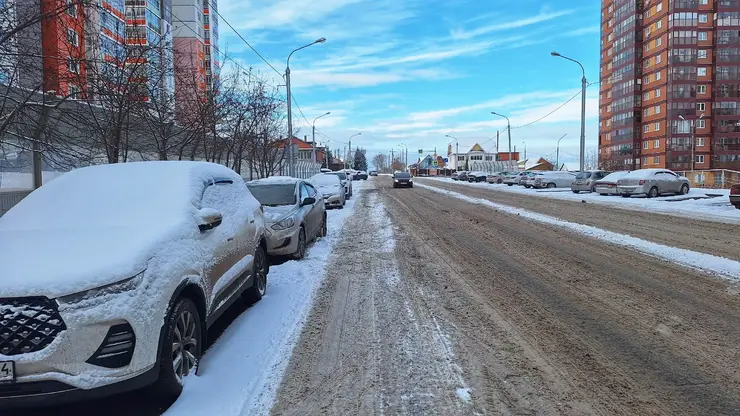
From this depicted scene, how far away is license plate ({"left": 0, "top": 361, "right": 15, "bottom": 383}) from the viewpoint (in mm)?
3051

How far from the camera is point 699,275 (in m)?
7.61

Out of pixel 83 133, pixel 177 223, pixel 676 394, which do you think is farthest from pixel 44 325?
pixel 83 133

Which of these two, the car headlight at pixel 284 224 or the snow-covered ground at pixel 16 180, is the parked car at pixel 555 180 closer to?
the car headlight at pixel 284 224

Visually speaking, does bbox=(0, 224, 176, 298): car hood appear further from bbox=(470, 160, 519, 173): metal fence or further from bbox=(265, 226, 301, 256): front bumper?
bbox=(470, 160, 519, 173): metal fence

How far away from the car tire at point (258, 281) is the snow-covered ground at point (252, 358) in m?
0.12

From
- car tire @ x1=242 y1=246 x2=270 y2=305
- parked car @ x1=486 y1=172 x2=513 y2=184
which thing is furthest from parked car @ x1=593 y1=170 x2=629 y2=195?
car tire @ x1=242 y1=246 x2=270 y2=305

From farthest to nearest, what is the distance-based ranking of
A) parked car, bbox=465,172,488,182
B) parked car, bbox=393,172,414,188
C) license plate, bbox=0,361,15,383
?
parked car, bbox=465,172,488,182, parked car, bbox=393,172,414,188, license plate, bbox=0,361,15,383

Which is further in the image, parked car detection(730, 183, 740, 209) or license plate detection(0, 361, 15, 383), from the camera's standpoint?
parked car detection(730, 183, 740, 209)

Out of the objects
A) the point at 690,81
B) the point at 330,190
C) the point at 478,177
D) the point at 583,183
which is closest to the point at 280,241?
the point at 330,190

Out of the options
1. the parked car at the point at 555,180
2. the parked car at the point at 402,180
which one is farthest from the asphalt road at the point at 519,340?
the parked car at the point at 402,180

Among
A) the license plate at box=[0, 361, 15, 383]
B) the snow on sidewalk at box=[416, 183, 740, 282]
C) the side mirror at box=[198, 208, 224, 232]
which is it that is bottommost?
the snow on sidewalk at box=[416, 183, 740, 282]

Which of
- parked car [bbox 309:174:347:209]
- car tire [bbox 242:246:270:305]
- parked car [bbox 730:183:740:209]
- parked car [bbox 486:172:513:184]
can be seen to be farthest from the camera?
parked car [bbox 486:172:513:184]

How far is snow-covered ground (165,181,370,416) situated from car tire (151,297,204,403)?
Answer: 111 mm

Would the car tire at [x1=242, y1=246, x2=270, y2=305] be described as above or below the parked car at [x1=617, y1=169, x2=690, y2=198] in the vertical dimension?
below
